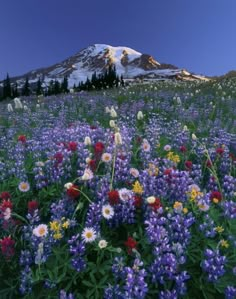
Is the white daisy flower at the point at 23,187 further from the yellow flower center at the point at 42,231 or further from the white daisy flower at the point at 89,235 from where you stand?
the white daisy flower at the point at 89,235

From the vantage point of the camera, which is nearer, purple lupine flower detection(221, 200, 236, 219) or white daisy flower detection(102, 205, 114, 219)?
white daisy flower detection(102, 205, 114, 219)

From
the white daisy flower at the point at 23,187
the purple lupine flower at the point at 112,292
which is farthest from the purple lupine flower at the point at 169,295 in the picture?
the white daisy flower at the point at 23,187

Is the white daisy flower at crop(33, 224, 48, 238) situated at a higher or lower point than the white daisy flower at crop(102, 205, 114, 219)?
lower

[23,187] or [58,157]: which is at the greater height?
[58,157]

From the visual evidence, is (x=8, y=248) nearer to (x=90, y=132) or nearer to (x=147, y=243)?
(x=147, y=243)

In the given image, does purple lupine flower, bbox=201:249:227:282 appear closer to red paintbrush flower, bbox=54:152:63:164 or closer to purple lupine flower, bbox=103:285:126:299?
purple lupine flower, bbox=103:285:126:299

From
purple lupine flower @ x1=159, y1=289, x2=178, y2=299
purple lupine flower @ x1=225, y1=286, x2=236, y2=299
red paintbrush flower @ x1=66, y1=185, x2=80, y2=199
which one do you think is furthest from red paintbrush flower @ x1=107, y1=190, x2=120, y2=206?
purple lupine flower @ x1=225, y1=286, x2=236, y2=299

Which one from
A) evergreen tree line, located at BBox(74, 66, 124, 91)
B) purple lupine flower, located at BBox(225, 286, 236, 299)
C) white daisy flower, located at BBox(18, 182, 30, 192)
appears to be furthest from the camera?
evergreen tree line, located at BBox(74, 66, 124, 91)

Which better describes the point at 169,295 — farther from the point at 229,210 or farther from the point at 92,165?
the point at 92,165

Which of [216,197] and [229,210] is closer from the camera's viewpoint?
[229,210]

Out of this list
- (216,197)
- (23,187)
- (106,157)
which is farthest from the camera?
(106,157)

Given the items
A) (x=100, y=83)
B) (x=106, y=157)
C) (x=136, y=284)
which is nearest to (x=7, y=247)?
(x=136, y=284)

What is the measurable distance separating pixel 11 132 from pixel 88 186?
9.85 ft

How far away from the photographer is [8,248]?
10.2 feet
